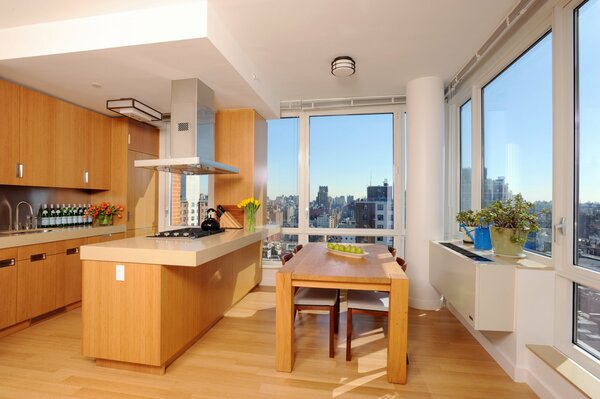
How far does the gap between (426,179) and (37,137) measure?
446 centimetres

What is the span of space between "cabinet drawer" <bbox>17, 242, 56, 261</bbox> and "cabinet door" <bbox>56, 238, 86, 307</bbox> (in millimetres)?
69

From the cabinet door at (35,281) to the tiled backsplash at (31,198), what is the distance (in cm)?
82

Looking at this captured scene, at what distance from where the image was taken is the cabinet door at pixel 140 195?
4.34m

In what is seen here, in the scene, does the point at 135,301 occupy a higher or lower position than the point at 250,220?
lower

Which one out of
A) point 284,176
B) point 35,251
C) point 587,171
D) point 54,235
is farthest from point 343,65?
point 35,251

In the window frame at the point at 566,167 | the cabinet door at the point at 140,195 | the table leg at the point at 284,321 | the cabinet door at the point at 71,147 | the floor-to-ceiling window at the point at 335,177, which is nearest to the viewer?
the window frame at the point at 566,167

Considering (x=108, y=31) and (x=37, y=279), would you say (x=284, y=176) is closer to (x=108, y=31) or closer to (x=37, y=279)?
(x=108, y=31)

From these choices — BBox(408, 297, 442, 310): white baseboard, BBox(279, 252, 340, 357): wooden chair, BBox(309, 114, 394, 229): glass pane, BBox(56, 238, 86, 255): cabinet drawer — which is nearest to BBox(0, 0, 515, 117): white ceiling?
BBox(309, 114, 394, 229): glass pane

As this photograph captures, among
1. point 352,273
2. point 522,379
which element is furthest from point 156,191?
point 522,379

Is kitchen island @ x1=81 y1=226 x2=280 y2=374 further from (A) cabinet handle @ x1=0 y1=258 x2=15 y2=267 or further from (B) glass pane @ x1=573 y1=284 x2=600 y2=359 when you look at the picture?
(B) glass pane @ x1=573 y1=284 x2=600 y2=359

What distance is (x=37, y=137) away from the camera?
331 centimetres

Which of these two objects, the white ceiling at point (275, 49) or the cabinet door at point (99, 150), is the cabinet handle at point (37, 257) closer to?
the cabinet door at point (99, 150)

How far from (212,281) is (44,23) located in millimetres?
2745

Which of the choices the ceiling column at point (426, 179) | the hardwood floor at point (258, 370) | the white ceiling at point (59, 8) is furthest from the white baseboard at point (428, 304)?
the white ceiling at point (59, 8)
